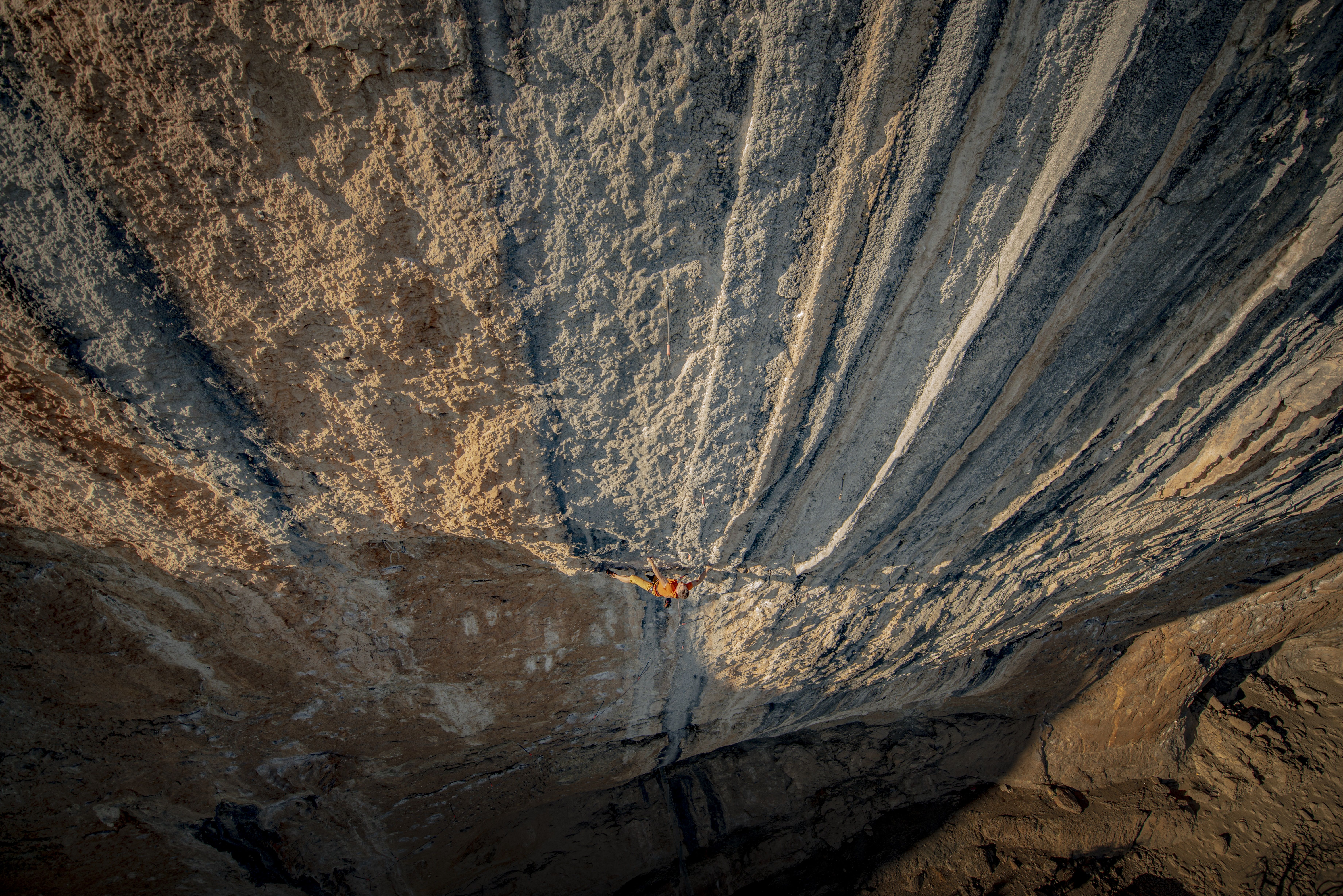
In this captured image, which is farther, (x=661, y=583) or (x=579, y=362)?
(x=661, y=583)

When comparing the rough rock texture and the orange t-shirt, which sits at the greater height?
the rough rock texture

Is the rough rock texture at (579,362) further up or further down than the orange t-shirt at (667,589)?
further up

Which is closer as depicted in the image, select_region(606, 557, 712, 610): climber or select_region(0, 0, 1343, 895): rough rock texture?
select_region(0, 0, 1343, 895): rough rock texture

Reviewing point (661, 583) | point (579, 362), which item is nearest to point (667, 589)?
point (661, 583)

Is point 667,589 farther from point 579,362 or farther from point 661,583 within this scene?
point 579,362

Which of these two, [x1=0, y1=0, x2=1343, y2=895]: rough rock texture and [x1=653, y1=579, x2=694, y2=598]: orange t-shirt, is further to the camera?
[x1=653, y1=579, x2=694, y2=598]: orange t-shirt
